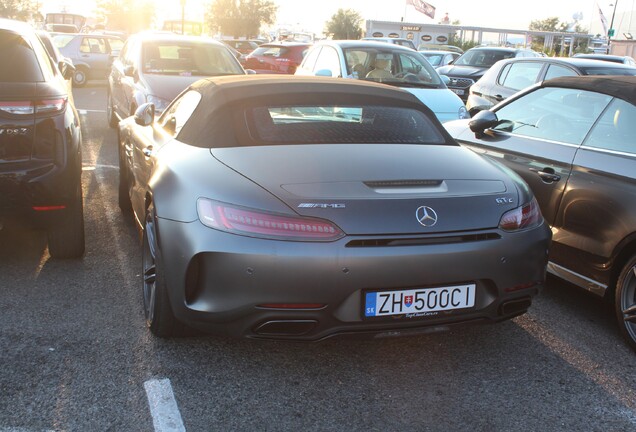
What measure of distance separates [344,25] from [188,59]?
235ft

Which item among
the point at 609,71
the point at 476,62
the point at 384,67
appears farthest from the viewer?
the point at 476,62

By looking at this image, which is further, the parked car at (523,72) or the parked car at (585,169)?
the parked car at (523,72)

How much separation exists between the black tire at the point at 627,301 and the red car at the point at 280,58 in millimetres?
15730

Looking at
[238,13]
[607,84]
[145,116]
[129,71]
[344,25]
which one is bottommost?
[129,71]

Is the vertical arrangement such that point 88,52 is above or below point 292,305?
below

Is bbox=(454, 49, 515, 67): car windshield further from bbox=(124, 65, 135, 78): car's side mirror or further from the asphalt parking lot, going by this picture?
the asphalt parking lot

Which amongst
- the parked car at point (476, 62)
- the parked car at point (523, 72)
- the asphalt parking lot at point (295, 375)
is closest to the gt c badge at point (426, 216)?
the asphalt parking lot at point (295, 375)

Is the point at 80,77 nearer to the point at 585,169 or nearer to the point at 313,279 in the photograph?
the point at 585,169

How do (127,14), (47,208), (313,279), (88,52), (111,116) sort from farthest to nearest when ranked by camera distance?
(127,14), (88,52), (111,116), (47,208), (313,279)

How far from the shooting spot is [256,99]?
4035 mm

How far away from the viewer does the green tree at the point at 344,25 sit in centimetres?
7888

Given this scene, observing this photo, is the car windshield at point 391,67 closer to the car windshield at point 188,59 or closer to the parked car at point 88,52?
the car windshield at point 188,59

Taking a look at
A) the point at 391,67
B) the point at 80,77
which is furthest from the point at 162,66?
the point at 80,77

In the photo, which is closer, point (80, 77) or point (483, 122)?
point (483, 122)
